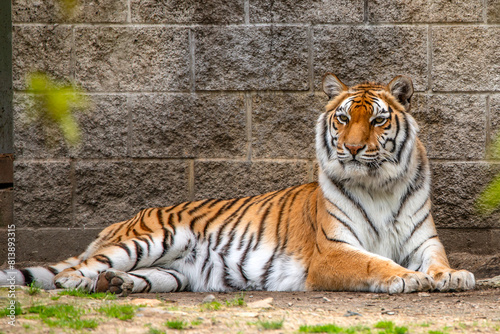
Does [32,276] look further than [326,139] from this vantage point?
No

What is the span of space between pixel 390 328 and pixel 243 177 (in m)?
2.87

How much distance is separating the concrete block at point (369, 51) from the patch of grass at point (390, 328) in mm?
2990

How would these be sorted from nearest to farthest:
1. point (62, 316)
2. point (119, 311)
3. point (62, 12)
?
point (62, 316) < point (119, 311) < point (62, 12)

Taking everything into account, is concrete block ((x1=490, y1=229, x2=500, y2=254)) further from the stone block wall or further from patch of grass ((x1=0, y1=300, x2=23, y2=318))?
patch of grass ((x1=0, y1=300, x2=23, y2=318))

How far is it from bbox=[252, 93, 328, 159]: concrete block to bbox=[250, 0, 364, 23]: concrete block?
0.69 metres

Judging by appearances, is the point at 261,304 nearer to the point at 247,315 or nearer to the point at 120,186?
the point at 247,315

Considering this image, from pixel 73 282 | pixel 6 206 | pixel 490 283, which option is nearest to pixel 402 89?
pixel 490 283

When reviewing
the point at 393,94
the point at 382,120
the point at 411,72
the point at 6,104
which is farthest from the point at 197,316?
the point at 6,104

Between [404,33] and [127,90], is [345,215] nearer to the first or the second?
[404,33]

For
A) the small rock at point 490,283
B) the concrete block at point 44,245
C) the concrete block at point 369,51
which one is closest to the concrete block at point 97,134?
the concrete block at point 44,245

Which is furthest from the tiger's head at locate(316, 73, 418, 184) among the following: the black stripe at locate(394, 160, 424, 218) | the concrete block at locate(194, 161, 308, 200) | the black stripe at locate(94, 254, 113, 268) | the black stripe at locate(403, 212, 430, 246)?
the black stripe at locate(94, 254, 113, 268)

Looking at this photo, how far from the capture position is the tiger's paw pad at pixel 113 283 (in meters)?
3.98

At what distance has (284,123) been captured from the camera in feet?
17.6

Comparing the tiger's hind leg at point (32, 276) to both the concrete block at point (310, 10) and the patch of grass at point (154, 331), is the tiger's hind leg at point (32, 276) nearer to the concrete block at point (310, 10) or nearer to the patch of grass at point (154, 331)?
the patch of grass at point (154, 331)
